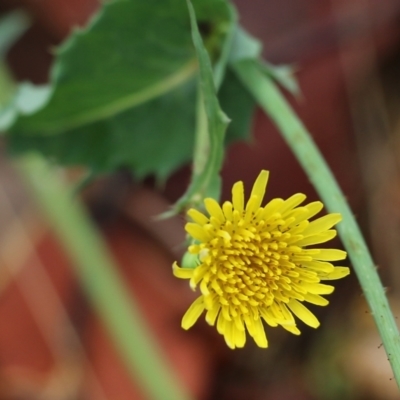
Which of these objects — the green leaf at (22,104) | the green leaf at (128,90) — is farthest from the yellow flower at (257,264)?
the green leaf at (22,104)

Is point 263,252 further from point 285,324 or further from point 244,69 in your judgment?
point 244,69

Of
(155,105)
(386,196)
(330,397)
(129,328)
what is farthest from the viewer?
(386,196)

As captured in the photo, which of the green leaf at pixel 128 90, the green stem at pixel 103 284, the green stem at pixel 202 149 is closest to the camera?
the green stem at pixel 202 149

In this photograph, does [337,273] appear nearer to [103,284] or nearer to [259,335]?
[259,335]

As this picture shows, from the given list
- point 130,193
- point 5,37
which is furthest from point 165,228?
point 5,37

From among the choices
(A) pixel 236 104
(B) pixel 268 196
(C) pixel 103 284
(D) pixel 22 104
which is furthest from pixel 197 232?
(B) pixel 268 196

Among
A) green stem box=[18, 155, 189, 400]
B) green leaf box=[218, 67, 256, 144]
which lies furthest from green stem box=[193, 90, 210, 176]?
green stem box=[18, 155, 189, 400]

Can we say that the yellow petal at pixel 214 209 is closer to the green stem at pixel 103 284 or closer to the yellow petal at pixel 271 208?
the yellow petal at pixel 271 208
